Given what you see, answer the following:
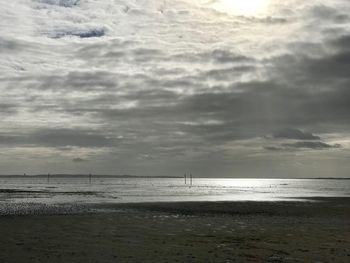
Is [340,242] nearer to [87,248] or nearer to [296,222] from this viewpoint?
[296,222]

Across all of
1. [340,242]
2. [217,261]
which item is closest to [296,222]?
[340,242]

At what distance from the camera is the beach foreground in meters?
21.9

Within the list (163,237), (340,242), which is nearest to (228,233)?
(163,237)

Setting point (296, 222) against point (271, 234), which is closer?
point (271, 234)

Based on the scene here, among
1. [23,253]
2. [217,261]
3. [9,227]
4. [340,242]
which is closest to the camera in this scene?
[217,261]

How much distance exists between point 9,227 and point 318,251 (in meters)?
21.8

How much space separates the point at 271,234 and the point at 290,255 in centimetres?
808

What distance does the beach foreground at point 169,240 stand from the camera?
861 inches

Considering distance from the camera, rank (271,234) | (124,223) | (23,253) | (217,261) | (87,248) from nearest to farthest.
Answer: (217,261) < (23,253) < (87,248) < (271,234) < (124,223)

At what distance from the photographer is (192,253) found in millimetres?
22781

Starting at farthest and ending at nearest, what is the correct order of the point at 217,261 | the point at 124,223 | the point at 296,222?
1. the point at 296,222
2. the point at 124,223
3. the point at 217,261

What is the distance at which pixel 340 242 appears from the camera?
2697 centimetres

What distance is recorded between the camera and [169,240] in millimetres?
27141

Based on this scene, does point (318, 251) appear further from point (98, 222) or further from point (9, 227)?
point (9, 227)
